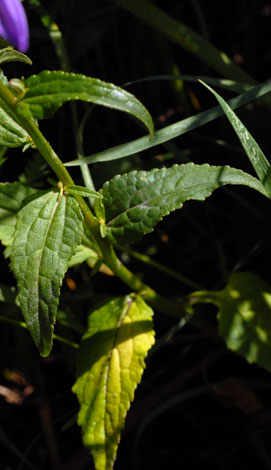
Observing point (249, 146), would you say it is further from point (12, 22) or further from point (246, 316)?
point (12, 22)

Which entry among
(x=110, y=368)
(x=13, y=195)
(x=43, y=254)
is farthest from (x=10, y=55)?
(x=110, y=368)

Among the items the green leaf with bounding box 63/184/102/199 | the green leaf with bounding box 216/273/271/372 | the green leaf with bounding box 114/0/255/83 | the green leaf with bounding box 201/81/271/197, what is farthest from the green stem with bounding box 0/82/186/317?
the green leaf with bounding box 114/0/255/83

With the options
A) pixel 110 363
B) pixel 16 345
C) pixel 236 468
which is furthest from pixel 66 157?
pixel 236 468

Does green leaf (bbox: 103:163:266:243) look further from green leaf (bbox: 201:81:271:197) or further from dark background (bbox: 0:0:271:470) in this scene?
dark background (bbox: 0:0:271:470)

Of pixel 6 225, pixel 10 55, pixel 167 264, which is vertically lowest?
pixel 167 264

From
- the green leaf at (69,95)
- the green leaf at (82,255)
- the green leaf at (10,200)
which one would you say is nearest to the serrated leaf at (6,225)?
the green leaf at (10,200)

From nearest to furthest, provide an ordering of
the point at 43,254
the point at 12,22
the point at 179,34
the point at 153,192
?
the point at 12,22 → the point at 43,254 → the point at 153,192 → the point at 179,34
